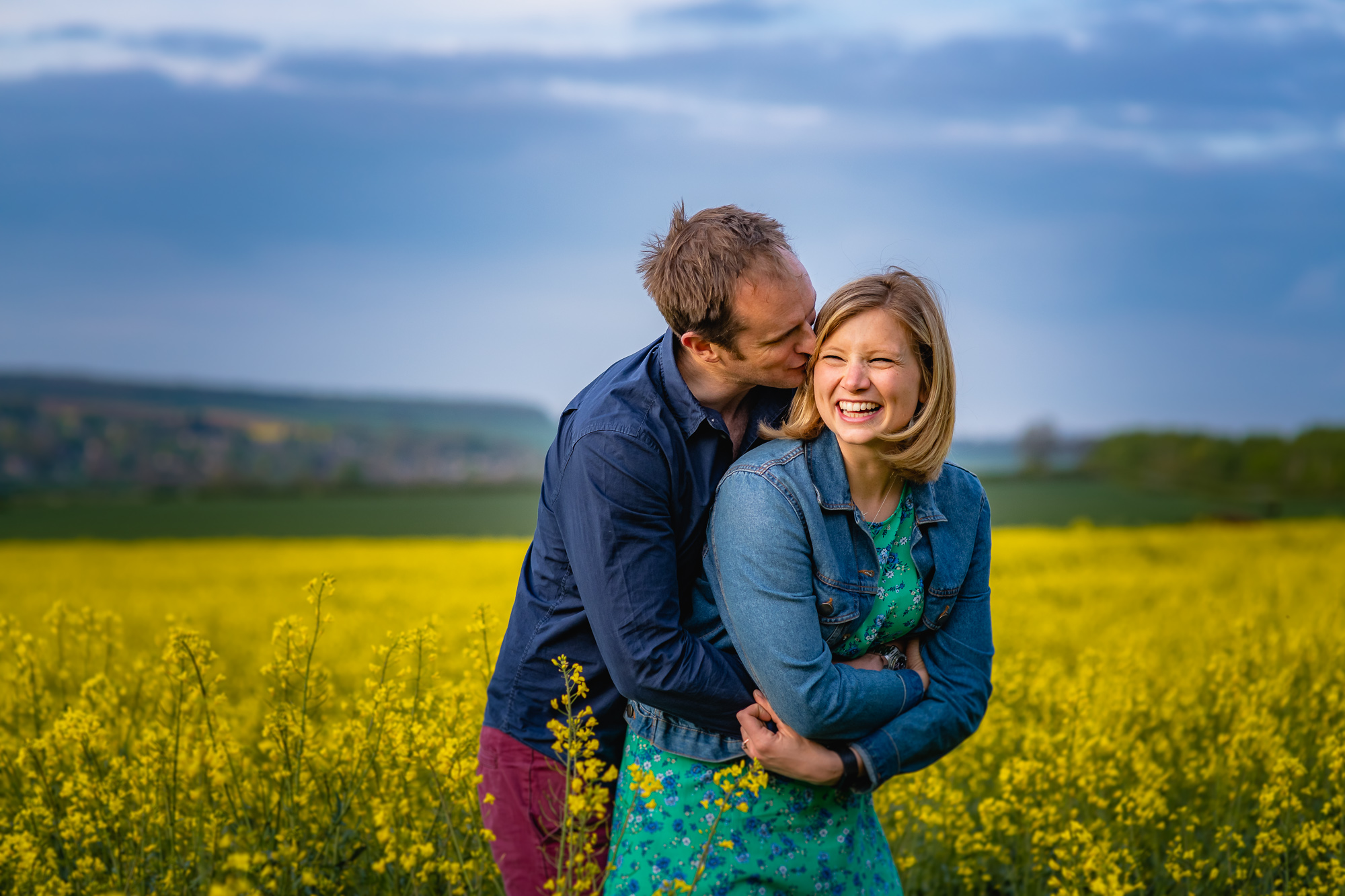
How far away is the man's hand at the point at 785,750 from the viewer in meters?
Result: 2.27

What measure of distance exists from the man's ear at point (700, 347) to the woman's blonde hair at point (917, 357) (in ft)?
0.78

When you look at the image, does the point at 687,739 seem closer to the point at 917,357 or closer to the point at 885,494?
the point at 885,494

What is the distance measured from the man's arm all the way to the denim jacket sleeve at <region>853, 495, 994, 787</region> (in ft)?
1.13

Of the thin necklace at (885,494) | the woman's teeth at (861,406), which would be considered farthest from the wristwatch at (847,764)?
the woman's teeth at (861,406)

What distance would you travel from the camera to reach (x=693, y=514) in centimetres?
240

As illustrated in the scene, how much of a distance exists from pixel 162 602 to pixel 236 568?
13.1ft

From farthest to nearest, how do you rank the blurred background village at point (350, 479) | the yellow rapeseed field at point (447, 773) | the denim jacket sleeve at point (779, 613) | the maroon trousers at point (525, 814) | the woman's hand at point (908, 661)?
the blurred background village at point (350, 479) < the yellow rapeseed field at point (447, 773) < the maroon trousers at point (525, 814) < the woman's hand at point (908, 661) < the denim jacket sleeve at point (779, 613)

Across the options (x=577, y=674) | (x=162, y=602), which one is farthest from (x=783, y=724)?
(x=162, y=602)

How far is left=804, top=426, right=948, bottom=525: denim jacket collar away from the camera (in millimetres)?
Result: 2311

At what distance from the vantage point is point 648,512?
7.48 feet

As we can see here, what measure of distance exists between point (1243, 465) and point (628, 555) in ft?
85.3

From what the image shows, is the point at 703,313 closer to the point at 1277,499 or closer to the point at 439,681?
the point at 439,681

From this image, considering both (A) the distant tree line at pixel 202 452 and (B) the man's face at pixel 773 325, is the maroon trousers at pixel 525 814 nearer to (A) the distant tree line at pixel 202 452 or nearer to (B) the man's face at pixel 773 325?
(B) the man's face at pixel 773 325

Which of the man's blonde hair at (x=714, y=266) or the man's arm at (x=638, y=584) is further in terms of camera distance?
the man's blonde hair at (x=714, y=266)
